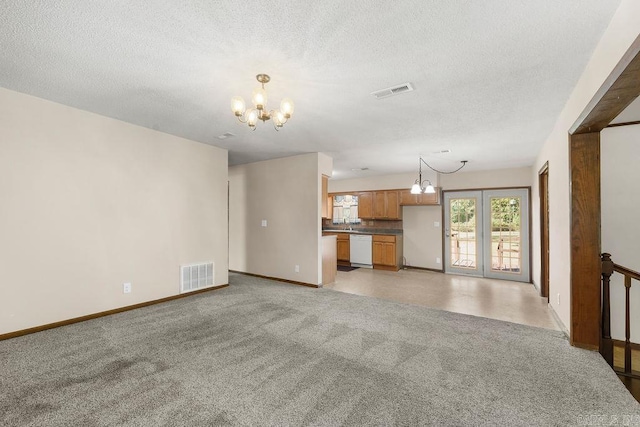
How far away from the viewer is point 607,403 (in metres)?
1.94

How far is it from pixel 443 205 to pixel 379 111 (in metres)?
4.61

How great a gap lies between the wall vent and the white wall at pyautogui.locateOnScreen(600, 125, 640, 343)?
5.57m

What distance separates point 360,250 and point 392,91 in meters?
5.28

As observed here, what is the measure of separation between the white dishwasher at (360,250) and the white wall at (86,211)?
407 cm

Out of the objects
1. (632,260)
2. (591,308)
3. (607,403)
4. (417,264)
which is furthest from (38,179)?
(417,264)

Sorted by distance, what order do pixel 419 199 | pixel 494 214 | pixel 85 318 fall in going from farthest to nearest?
pixel 419 199, pixel 494 214, pixel 85 318

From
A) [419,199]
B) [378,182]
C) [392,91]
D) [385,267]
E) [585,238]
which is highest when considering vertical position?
[392,91]

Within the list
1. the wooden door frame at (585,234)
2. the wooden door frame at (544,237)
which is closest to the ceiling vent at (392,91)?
the wooden door frame at (585,234)

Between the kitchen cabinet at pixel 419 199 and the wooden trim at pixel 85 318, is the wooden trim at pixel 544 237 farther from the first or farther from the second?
the wooden trim at pixel 85 318

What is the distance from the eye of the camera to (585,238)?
9.00 feet

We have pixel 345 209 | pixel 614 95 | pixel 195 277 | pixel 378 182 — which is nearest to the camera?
pixel 614 95

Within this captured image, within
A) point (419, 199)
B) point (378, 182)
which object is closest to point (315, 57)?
point (419, 199)

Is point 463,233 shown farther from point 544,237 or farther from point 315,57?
point 315,57

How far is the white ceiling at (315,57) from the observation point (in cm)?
177
